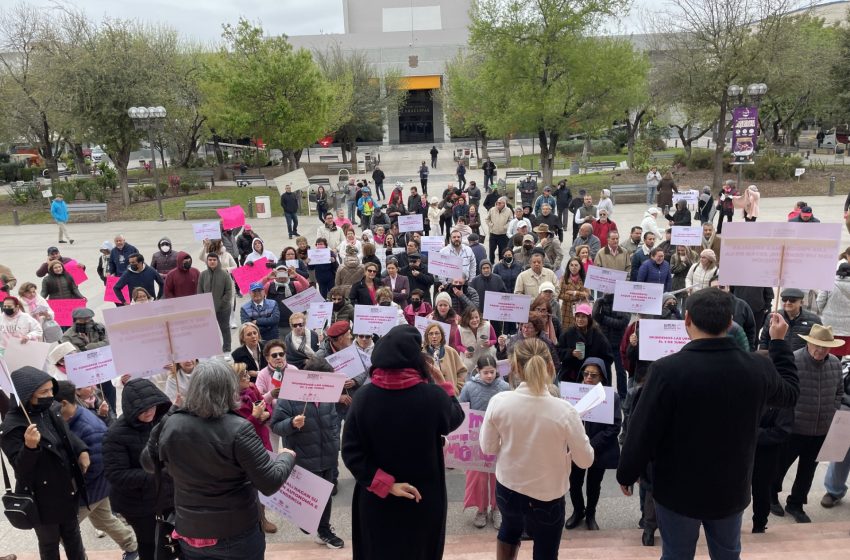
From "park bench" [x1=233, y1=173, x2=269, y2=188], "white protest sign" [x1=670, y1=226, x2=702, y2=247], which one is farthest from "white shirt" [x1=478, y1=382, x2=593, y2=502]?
"park bench" [x1=233, y1=173, x2=269, y2=188]

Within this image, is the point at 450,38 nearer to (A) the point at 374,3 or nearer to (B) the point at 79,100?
(A) the point at 374,3

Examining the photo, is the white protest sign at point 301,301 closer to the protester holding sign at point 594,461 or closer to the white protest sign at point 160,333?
the white protest sign at point 160,333

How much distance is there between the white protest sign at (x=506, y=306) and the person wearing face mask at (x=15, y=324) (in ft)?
18.3

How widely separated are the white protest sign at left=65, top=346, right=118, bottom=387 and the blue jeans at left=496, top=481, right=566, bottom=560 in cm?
434

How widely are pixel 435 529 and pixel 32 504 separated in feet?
9.22

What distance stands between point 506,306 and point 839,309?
400 cm

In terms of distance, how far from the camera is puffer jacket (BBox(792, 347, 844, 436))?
18.1 ft

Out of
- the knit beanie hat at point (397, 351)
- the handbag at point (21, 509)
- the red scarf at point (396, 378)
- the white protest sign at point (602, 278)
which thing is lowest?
the handbag at point (21, 509)

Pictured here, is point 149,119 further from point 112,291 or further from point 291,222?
point 112,291

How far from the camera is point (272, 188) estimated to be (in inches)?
1300

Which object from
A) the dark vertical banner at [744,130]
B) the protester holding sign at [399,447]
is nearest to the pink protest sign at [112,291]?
the protester holding sign at [399,447]

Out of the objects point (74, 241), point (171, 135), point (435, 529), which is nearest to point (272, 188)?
point (171, 135)

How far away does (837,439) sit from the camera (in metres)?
5.51

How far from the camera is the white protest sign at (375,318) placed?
25.9 feet
